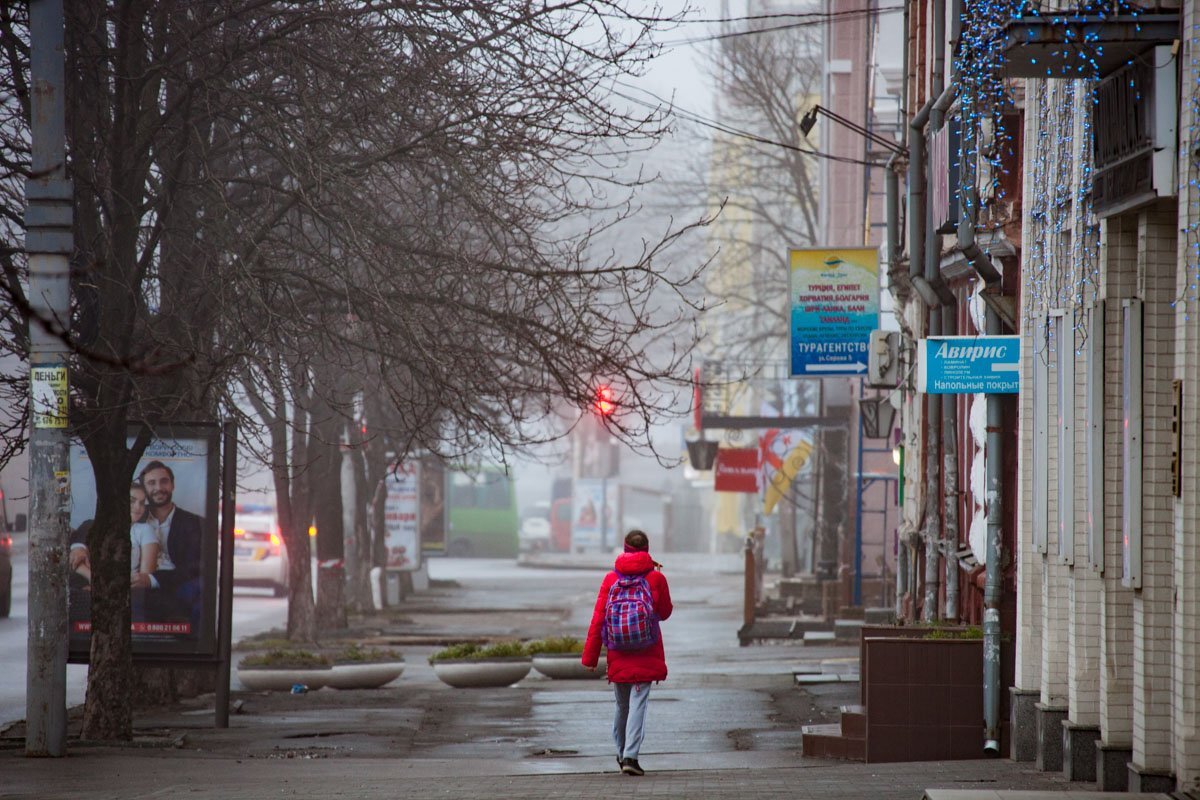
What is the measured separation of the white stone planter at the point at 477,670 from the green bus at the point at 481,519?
142ft

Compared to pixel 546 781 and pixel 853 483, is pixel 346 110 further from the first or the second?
pixel 853 483

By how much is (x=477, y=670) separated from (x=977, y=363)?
892 cm

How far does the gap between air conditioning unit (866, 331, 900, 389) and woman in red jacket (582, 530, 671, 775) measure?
28.5ft

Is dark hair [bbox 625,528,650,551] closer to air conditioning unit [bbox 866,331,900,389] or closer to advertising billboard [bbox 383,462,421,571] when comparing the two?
air conditioning unit [bbox 866,331,900,389]

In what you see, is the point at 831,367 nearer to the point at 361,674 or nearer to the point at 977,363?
the point at 361,674

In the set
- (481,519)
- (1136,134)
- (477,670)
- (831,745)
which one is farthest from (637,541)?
(481,519)

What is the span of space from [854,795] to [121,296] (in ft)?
24.8

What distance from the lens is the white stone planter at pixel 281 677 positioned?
19375 mm

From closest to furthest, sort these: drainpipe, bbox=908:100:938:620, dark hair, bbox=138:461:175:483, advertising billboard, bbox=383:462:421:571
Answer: dark hair, bbox=138:461:175:483 < drainpipe, bbox=908:100:938:620 < advertising billboard, bbox=383:462:421:571

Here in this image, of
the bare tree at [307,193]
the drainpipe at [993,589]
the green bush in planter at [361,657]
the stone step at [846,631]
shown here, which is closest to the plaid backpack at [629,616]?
the bare tree at [307,193]

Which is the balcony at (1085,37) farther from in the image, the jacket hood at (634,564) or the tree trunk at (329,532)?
the tree trunk at (329,532)

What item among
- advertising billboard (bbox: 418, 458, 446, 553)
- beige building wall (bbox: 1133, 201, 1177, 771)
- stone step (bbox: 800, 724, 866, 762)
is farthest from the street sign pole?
advertising billboard (bbox: 418, 458, 446, 553)

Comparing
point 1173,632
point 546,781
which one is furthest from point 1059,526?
point 546,781

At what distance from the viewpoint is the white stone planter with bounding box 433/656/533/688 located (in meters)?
19.8
